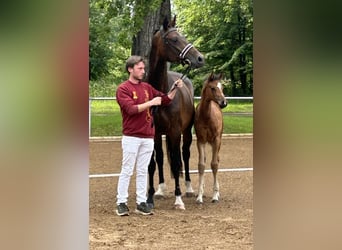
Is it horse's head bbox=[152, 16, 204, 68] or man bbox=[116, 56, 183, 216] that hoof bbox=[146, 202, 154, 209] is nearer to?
man bbox=[116, 56, 183, 216]

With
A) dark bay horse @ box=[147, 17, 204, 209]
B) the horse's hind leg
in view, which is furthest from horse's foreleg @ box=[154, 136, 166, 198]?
the horse's hind leg

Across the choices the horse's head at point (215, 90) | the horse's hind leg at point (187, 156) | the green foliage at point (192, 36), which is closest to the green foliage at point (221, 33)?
the green foliage at point (192, 36)

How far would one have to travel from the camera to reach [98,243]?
193 centimetres

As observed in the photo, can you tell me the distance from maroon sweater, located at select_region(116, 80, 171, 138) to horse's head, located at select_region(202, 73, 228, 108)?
1.50ft

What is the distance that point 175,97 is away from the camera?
2.80 metres

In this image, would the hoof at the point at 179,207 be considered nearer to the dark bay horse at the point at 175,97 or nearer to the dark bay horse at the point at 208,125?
the dark bay horse at the point at 175,97

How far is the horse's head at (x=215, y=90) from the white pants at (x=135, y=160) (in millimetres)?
556

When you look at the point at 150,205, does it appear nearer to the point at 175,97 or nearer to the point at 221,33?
the point at 175,97

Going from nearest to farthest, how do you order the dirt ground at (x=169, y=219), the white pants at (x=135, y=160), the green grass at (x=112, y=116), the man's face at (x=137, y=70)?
the dirt ground at (x=169, y=219) → the man's face at (x=137, y=70) → the white pants at (x=135, y=160) → the green grass at (x=112, y=116)

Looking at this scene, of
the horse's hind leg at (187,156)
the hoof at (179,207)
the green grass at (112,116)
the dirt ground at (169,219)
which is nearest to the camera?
the dirt ground at (169,219)

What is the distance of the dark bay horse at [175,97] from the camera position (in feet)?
8.44

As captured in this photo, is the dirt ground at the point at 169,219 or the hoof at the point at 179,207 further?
the hoof at the point at 179,207
